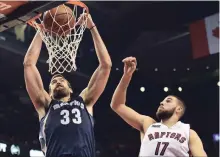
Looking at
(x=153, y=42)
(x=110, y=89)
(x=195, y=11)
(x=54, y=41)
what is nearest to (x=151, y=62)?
(x=153, y=42)

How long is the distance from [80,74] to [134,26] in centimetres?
130

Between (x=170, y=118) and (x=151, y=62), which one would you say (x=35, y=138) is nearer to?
(x=151, y=62)

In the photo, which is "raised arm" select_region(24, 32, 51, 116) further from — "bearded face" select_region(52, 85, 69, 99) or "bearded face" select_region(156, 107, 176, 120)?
"bearded face" select_region(156, 107, 176, 120)

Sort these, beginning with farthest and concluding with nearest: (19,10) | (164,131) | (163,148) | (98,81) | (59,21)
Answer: (59,21) < (98,81) < (19,10) < (164,131) < (163,148)

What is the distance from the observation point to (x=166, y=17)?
7.67m

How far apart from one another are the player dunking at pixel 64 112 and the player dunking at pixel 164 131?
0.20 metres

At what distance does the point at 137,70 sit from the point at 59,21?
543cm

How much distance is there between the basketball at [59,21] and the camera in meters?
3.27

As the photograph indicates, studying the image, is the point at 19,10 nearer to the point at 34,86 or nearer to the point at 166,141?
the point at 34,86

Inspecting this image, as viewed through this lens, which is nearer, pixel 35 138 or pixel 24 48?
pixel 24 48

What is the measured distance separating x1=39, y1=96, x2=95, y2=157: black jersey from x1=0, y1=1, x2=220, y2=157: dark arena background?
4.19 meters

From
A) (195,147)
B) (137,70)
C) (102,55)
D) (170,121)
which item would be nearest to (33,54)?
(102,55)

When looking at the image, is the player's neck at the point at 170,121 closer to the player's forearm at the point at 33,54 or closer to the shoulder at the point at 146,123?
the shoulder at the point at 146,123

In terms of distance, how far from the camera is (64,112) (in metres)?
2.80
